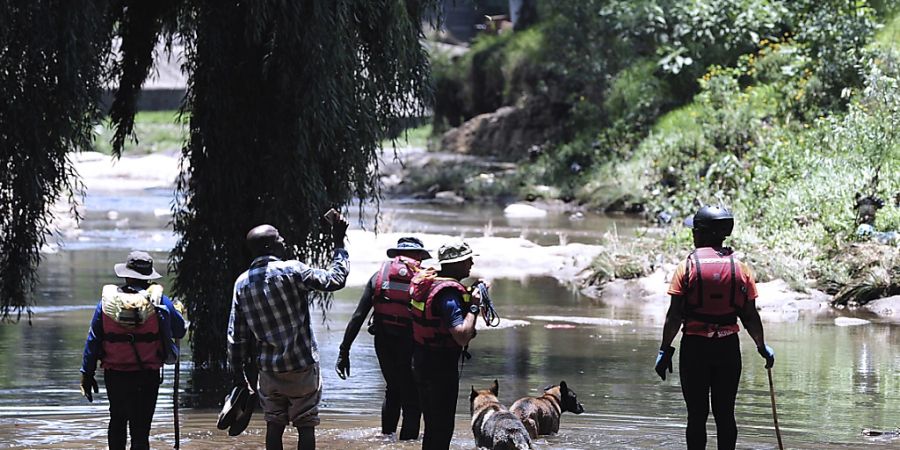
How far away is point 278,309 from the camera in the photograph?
7.92 metres

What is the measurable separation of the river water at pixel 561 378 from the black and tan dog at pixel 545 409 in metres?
0.12

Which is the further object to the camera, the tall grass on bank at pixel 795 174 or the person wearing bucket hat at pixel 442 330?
the tall grass on bank at pixel 795 174

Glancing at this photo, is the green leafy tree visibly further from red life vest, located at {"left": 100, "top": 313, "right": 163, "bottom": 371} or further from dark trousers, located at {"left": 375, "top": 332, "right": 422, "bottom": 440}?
red life vest, located at {"left": 100, "top": 313, "right": 163, "bottom": 371}

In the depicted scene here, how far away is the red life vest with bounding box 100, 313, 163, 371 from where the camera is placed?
27.2 feet

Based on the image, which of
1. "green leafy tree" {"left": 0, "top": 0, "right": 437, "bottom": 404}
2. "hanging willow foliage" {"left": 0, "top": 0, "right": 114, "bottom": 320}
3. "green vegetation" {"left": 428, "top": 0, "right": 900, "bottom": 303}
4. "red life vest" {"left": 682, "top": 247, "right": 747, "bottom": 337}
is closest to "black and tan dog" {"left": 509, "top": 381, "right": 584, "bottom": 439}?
"red life vest" {"left": 682, "top": 247, "right": 747, "bottom": 337}

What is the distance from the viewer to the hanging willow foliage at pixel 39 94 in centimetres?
1086

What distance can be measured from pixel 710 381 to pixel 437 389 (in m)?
1.72

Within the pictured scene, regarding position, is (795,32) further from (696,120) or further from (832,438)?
(832,438)

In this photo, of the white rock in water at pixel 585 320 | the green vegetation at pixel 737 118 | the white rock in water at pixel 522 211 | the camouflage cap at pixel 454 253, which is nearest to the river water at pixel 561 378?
the white rock in water at pixel 585 320

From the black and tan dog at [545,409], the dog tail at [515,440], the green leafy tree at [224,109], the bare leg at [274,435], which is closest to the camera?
the bare leg at [274,435]

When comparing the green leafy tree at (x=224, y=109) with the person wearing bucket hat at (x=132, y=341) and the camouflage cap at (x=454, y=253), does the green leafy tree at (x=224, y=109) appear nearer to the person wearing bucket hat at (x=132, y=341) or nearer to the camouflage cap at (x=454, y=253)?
the person wearing bucket hat at (x=132, y=341)

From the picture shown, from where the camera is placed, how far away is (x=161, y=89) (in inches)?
2117

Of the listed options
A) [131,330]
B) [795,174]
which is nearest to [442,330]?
[131,330]

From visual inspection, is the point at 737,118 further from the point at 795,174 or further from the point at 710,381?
the point at 710,381
